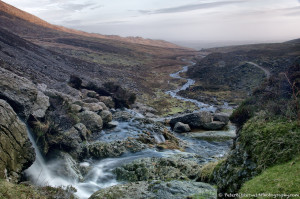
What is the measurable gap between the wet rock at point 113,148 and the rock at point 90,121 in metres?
4.73

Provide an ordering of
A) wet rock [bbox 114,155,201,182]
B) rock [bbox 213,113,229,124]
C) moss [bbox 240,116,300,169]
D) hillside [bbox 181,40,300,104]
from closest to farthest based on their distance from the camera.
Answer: moss [bbox 240,116,300,169] → wet rock [bbox 114,155,201,182] → rock [bbox 213,113,229,124] → hillside [bbox 181,40,300,104]

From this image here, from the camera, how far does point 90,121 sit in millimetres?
26938

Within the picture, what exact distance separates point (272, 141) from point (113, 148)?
17.0 meters

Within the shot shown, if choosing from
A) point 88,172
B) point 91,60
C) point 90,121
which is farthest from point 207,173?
point 91,60

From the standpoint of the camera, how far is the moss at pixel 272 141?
6.55 meters

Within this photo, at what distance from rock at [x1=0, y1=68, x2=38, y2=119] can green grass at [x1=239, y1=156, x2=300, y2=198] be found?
15.7 meters

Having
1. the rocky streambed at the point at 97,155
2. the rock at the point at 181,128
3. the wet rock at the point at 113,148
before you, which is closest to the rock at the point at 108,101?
the rocky streambed at the point at 97,155

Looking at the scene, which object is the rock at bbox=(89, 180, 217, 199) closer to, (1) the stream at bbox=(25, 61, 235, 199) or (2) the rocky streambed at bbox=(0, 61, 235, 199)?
(2) the rocky streambed at bbox=(0, 61, 235, 199)

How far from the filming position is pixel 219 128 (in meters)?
36.1

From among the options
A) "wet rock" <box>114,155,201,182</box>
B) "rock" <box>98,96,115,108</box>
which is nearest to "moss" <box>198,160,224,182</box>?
"wet rock" <box>114,155,201,182</box>

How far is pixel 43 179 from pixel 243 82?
264 ft

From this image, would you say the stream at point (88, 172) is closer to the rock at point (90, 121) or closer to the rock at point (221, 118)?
the rock at point (90, 121)

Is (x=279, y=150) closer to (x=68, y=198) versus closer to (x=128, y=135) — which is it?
(x=68, y=198)

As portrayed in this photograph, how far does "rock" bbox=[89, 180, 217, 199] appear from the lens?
10.2 m
